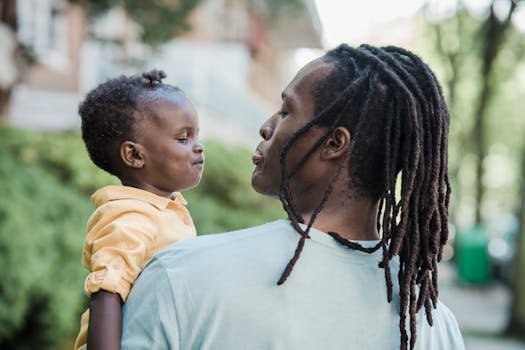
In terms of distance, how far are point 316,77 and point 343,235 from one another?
1.44ft

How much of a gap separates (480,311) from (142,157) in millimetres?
13262

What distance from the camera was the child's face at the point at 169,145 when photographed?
238 centimetres

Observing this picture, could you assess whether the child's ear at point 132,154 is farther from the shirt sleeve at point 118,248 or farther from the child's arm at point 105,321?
the child's arm at point 105,321

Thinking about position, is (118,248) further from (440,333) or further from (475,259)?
(475,259)

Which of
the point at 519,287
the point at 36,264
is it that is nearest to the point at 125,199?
the point at 36,264

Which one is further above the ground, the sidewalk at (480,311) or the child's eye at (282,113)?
the child's eye at (282,113)

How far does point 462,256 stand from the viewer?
18.1 metres

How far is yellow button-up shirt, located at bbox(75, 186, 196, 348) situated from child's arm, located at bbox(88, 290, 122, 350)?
0.02 m

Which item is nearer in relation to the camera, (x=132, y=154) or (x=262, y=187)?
(x=262, y=187)

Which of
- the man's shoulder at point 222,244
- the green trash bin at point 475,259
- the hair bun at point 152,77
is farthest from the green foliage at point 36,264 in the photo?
the green trash bin at point 475,259

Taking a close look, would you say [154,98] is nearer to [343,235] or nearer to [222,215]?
[343,235]

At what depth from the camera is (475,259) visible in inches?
699

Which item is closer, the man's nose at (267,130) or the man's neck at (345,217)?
the man's neck at (345,217)

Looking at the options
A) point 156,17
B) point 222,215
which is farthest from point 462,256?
point 156,17
